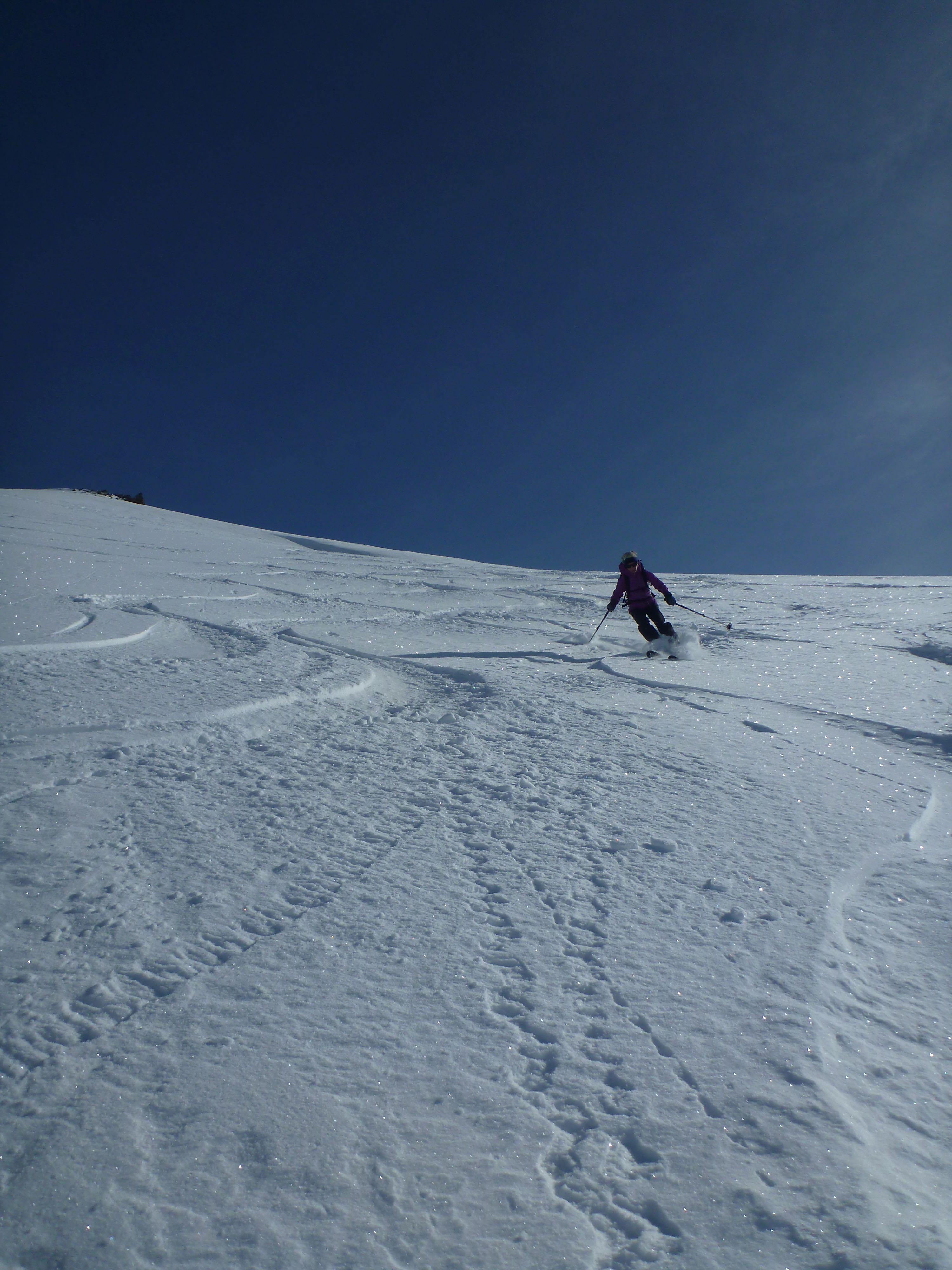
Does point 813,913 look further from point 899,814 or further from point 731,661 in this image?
point 731,661

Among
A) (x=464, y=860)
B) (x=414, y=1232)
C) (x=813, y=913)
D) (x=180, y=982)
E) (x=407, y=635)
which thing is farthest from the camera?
(x=407, y=635)

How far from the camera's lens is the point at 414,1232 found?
52.4 inches

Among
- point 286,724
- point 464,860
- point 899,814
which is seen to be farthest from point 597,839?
point 286,724

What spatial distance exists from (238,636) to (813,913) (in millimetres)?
5528

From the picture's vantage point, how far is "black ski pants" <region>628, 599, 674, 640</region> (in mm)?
7637

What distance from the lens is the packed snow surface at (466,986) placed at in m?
1.37

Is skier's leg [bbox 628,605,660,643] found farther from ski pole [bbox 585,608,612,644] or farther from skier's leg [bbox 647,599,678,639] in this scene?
ski pole [bbox 585,608,612,644]

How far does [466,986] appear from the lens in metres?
1.93

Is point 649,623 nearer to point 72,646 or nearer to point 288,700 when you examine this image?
point 288,700

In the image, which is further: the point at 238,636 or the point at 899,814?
the point at 238,636

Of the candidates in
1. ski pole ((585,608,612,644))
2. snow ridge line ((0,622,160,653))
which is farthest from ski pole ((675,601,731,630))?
snow ridge line ((0,622,160,653))

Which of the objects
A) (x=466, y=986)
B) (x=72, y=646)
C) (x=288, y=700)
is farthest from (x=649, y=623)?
(x=466, y=986)

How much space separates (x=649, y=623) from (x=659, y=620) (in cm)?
27

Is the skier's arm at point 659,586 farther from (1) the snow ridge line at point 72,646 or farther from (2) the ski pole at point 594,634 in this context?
(1) the snow ridge line at point 72,646
